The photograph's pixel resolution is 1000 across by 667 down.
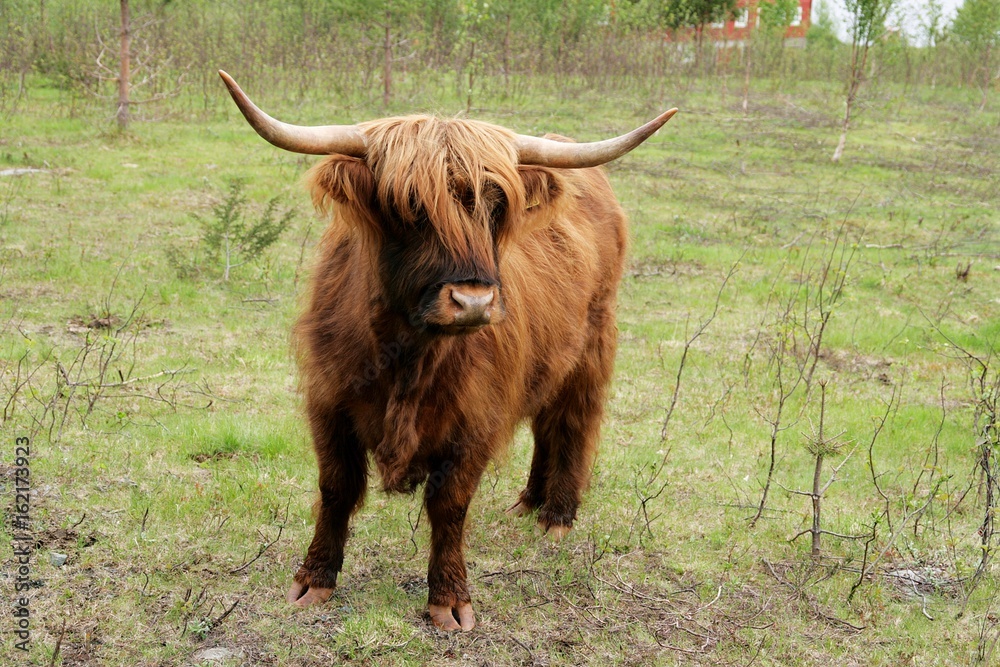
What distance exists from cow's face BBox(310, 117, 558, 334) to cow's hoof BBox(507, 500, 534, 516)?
1.73 metres

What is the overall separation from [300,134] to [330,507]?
1334 millimetres

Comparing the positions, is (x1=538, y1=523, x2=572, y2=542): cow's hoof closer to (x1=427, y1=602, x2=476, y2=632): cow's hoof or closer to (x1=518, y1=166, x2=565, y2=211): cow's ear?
(x1=427, y1=602, x2=476, y2=632): cow's hoof

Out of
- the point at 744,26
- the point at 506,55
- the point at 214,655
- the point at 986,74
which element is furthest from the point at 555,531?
the point at 744,26

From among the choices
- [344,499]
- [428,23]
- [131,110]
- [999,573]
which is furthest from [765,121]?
[344,499]

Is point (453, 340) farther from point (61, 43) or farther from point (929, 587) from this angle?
point (61, 43)

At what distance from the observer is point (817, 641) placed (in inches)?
130

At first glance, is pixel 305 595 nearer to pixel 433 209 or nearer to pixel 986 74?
pixel 433 209

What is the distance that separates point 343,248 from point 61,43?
1368 cm

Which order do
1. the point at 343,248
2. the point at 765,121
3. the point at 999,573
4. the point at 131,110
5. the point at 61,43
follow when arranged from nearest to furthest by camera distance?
the point at 343,248
the point at 999,573
the point at 131,110
the point at 61,43
the point at 765,121

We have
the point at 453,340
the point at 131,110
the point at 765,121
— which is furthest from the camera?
the point at 765,121

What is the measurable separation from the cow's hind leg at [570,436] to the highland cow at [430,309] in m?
0.50

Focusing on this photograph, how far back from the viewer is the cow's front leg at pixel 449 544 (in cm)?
314

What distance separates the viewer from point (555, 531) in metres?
4.02

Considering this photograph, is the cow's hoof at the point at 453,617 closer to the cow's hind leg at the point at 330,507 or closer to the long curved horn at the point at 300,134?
the cow's hind leg at the point at 330,507
